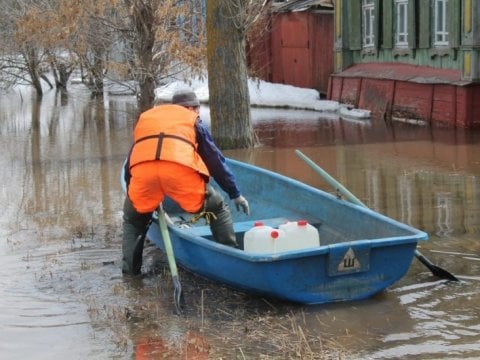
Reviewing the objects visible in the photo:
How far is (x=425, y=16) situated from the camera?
19.7 m

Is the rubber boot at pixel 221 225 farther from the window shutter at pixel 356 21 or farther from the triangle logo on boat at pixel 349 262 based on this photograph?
the window shutter at pixel 356 21

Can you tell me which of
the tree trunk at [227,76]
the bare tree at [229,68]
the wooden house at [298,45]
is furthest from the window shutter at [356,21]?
the tree trunk at [227,76]

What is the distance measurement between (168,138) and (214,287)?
1.22 metres

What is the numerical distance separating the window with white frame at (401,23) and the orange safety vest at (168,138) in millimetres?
14733

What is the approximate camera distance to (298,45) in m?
27.6

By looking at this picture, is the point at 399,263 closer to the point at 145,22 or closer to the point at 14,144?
the point at 14,144

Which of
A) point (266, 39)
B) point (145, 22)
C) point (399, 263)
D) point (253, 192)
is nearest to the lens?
point (399, 263)

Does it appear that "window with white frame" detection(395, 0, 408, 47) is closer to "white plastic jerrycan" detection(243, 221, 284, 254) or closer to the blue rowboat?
the blue rowboat

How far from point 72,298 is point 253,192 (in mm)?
2674

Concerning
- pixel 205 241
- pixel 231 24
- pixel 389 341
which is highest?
pixel 231 24

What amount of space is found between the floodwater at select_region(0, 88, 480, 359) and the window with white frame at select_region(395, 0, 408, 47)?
6.44 metres

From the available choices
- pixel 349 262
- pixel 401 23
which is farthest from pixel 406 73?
pixel 349 262

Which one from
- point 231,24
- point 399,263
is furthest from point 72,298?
point 231,24

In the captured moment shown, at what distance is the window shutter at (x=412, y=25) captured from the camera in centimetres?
2025
